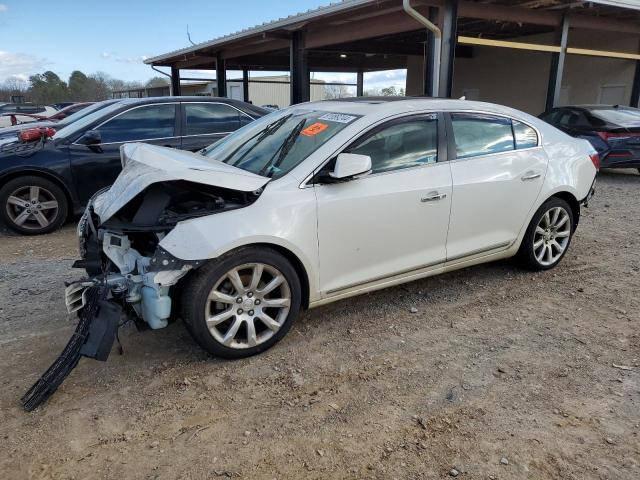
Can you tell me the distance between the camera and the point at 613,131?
9469mm

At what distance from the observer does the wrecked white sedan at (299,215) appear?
120 inches

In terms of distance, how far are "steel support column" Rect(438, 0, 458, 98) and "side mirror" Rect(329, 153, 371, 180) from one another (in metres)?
7.17

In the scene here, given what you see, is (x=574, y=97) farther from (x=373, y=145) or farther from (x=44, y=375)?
(x=44, y=375)

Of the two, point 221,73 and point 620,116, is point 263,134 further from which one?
point 221,73

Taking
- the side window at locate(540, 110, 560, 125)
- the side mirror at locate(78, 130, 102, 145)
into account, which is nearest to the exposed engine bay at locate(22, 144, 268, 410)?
the side mirror at locate(78, 130, 102, 145)

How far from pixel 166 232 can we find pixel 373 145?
155 centimetres

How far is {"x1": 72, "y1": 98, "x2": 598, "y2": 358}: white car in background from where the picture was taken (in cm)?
306

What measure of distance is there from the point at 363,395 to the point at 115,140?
16.7 feet

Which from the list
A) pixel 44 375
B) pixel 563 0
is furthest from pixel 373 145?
pixel 563 0

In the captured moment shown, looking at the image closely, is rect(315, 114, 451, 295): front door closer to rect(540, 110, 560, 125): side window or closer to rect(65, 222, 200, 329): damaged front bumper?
rect(65, 222, 200, 329): damaged front bumper

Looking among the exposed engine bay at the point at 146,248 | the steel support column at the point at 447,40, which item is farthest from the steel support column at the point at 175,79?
the exposed engine bay at the point at 146,248

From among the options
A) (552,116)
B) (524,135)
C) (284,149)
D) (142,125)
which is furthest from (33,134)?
(552,116)

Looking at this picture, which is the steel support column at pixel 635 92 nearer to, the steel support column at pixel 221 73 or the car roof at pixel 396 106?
the car roof at pixel 396 106

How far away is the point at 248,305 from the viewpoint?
10.6ft
